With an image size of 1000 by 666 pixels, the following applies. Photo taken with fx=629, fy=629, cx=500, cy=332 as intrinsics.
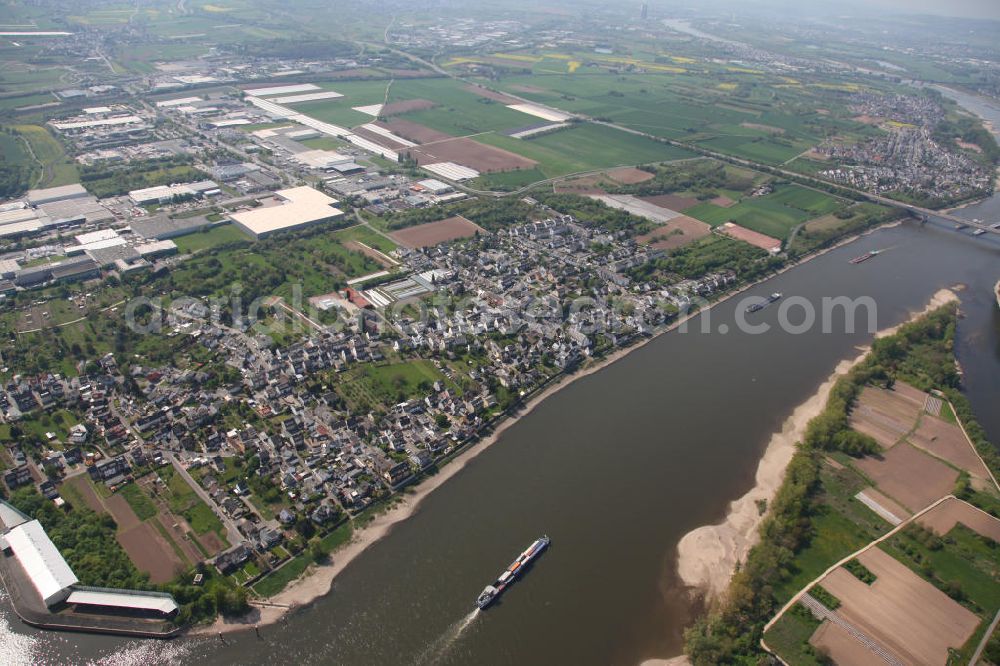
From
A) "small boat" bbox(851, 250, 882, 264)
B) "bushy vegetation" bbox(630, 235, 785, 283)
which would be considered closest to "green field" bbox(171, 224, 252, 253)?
"bushy vegetation" bbox(630, 235, 785, 283)

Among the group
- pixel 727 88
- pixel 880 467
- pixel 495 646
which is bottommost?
pixel 495 646

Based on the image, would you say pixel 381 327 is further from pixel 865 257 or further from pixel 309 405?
pixel 865 257

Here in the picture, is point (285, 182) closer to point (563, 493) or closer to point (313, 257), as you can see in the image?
point (313, 257)

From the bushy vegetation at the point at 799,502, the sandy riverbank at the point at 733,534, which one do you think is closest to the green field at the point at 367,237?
the sandy riverbank at the point at 733,534

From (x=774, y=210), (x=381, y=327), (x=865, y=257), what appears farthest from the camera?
(x=774, y=210)

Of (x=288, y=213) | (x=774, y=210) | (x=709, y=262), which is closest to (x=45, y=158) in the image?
(x=288, y=213)

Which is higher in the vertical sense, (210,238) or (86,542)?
(210,238)

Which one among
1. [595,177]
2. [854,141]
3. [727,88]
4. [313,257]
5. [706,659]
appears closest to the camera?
[706,659]

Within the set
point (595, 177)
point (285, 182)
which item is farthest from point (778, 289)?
point (285, 182)
